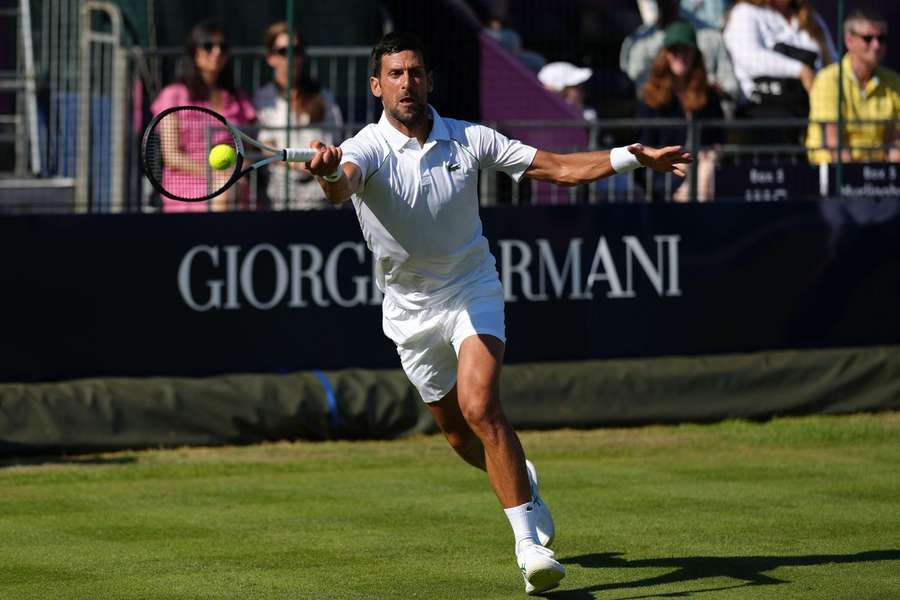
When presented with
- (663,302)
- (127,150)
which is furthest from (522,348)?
(127,150)

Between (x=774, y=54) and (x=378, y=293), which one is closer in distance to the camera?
(x=378, y=293)

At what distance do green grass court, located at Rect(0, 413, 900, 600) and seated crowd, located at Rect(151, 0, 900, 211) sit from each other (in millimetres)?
2329

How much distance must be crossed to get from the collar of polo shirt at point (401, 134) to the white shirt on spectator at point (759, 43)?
273 inches

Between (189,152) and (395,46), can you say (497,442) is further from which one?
(189,152)

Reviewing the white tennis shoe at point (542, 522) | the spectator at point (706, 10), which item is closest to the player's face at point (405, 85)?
the white tennis shoe at point (542, 522)

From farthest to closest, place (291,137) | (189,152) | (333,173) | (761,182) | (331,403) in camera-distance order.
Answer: (761,182) → (291,137) → (331,403) → (189,152) → (333,173)

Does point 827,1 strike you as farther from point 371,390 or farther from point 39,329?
point 39,329

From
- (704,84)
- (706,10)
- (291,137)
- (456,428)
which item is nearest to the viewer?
(456,428)

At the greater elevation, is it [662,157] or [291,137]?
[291,137]

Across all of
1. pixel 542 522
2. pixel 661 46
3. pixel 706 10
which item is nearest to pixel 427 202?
pixel 542 522

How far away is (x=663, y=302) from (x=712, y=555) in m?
5.57

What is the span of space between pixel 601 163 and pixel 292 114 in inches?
229

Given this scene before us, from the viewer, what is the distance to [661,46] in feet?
45.1

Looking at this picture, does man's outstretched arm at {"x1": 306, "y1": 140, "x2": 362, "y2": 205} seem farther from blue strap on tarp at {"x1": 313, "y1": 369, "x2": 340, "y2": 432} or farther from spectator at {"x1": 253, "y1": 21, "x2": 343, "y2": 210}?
spectator at {"x1": 253, "y1": 21, "x2": 343, "y2": 210}
